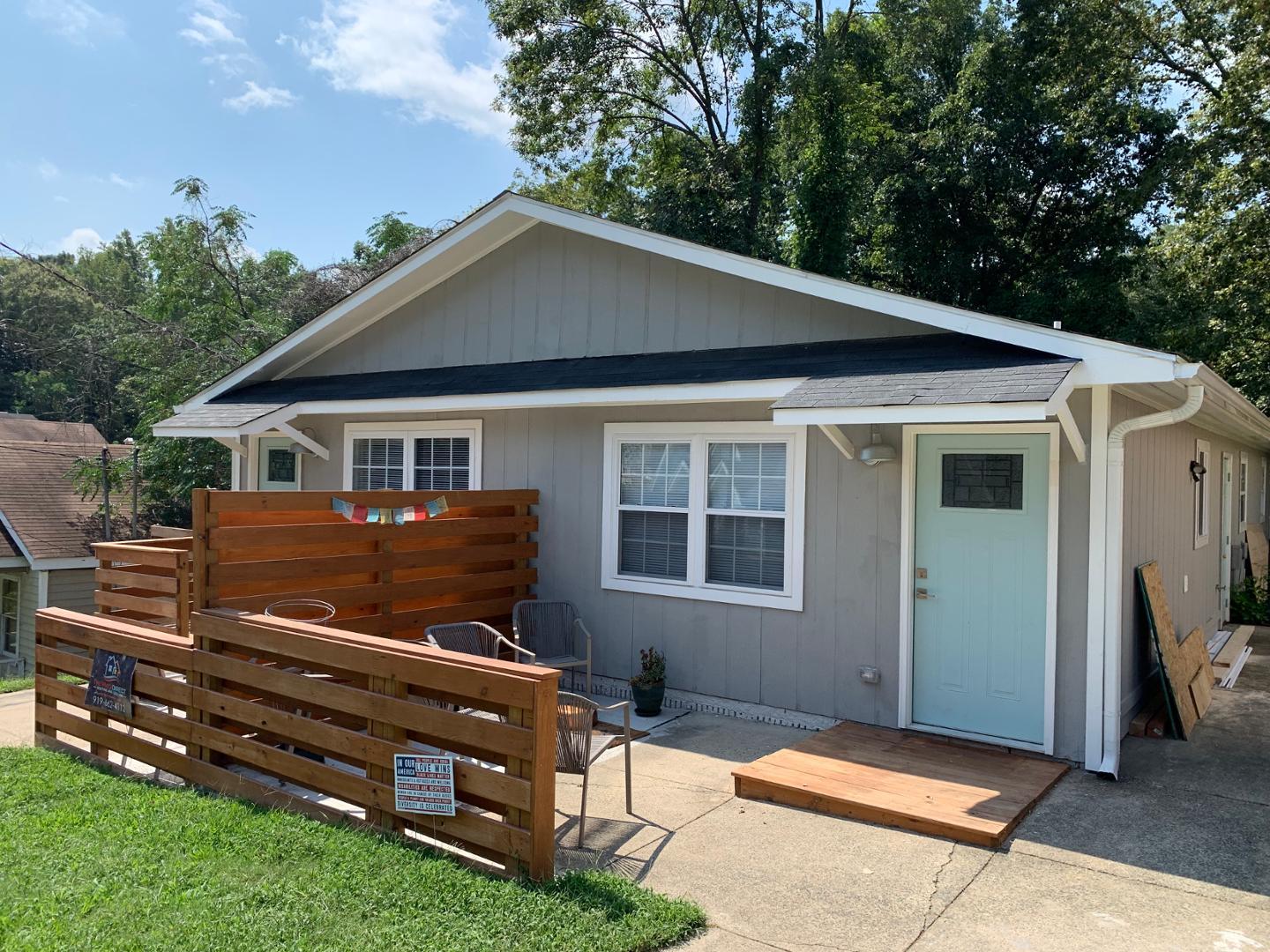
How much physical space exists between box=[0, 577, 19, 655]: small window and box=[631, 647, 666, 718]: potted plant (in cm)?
1514

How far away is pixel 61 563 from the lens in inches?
627

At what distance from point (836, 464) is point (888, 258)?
14.4 meters

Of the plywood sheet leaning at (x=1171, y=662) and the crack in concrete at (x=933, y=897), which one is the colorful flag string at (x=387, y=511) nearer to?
the crack in concrete at (x=933, y=897)

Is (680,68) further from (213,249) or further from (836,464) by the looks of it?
(836,464)

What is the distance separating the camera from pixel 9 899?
3.47 meters

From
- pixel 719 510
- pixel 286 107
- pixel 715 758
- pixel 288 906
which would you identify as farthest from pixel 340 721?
pixel 286 107

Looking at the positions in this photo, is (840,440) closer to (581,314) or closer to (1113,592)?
(1113,592)

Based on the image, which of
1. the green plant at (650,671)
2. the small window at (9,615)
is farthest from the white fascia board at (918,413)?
the small window at (9,615)

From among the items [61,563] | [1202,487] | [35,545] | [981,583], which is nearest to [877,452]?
[981,583]

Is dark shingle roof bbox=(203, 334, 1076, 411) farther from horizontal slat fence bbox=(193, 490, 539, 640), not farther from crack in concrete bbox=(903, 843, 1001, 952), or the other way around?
crack in concrete bbox=(903, 843, 1001, 952)

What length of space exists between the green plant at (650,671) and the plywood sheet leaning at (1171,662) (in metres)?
3.41

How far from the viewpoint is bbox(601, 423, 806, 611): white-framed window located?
21.3ft

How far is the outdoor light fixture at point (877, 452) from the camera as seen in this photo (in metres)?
A: 5.92

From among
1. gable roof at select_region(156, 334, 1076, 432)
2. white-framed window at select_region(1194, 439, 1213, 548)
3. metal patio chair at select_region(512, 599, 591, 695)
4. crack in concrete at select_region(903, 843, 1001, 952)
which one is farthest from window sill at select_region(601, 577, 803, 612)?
white-framed window at select_region(1194, 439, 1213, 548)
